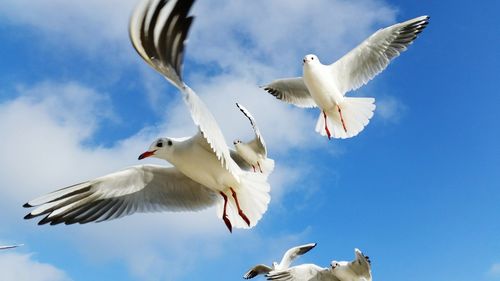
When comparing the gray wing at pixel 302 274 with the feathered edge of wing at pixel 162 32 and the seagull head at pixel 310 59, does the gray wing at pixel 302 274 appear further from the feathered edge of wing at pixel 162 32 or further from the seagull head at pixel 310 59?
the feathered edge of wing at pixel 162 32

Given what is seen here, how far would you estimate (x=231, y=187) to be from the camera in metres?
5.14

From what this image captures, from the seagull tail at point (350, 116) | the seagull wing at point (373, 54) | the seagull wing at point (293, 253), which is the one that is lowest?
the seagull wing at point (293, 253)

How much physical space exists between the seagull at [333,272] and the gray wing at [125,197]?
2.03 m

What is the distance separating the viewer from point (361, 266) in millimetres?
6816

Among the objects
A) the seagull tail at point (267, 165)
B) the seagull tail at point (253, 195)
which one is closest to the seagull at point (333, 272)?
the seagull tail at point (267, 165)

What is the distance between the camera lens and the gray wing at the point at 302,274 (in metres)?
7.47

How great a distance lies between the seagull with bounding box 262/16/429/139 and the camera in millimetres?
8641

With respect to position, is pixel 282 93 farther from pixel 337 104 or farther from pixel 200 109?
pixel 200 109

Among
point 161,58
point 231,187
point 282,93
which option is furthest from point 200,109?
point 282,93

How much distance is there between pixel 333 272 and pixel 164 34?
507 cm

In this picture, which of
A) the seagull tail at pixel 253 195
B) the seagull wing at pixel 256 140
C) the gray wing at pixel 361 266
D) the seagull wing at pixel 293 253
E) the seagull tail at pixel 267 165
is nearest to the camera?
the seagull tail at pixel 253 195

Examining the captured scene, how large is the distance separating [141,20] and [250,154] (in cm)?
422

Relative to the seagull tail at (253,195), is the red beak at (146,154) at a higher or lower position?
higher

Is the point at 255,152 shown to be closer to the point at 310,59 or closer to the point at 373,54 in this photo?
the point at 310,59
